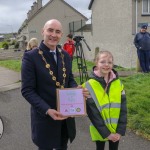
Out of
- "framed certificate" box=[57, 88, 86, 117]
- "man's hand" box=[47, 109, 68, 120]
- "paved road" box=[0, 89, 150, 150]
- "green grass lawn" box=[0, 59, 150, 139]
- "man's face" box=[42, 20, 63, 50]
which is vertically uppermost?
"man's face" box=[42, 20, 63, 50]

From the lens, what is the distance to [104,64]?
3.96 m

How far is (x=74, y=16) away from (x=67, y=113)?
44446 millimetres

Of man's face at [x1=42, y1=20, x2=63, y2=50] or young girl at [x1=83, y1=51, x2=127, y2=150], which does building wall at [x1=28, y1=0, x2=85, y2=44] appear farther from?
man's face at [x1=42, y1=20, x2=63, y2=50]

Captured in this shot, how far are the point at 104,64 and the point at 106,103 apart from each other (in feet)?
1.47

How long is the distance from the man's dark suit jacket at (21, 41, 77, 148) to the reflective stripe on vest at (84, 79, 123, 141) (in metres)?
0.43

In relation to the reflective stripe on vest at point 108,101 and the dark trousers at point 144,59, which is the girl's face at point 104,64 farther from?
the dark trousers at point 144,59

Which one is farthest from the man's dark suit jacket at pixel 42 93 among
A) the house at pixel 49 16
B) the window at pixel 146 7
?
the house at pixel 49 16

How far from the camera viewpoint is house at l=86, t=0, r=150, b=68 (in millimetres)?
21797

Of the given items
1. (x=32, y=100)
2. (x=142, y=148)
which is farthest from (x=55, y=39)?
(x=142, y=148)

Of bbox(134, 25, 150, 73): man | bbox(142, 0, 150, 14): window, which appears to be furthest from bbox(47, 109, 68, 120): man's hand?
bbox(142, 0, 150, 14): window

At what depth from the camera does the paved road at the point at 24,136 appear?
5.48 m

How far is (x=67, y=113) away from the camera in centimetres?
342

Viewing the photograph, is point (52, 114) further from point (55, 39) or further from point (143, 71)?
point (143, 71)

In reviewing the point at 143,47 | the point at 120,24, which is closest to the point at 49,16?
the point at 120,24
